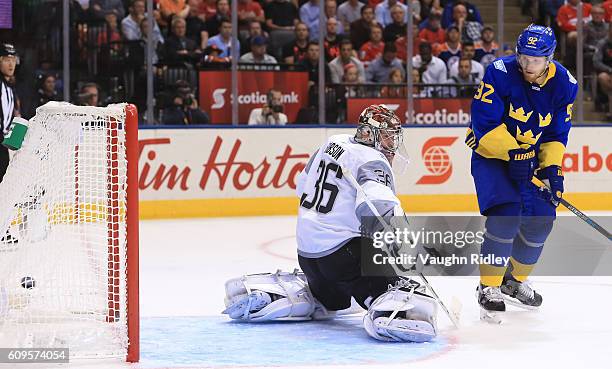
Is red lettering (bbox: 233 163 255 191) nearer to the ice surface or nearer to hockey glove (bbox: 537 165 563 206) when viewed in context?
the ice surface

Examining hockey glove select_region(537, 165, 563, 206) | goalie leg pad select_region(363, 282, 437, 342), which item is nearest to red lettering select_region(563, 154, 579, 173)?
hockey glove select_region(537, 165, 563, 206)

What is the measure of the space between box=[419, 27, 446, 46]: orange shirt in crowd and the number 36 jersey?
5591mm

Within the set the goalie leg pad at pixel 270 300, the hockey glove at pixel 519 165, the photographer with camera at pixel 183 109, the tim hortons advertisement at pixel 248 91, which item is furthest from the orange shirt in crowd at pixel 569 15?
the goalie leg pad at pixel 270 300

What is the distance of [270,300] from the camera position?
442 centimetres

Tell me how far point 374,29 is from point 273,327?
567cm

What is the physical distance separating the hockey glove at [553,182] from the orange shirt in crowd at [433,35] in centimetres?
503

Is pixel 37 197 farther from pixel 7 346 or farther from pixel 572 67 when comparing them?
pixel 572 67

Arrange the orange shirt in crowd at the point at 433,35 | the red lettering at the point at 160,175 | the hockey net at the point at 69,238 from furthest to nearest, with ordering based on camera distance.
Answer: the orange shirt in crowd at the point at 433,35
the red lettering at the point at 160,175
the hockey net at the point at 69,238

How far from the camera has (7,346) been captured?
374cm

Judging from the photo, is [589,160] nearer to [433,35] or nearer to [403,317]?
[433,35]

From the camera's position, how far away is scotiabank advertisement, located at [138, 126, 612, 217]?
28.8 ft

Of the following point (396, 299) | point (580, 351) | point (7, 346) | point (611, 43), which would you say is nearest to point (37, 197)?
point (7, 346)

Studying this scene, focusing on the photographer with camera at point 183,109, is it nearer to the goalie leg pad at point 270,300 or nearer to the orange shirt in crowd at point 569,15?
the orange shirt in crowd at point 569,15

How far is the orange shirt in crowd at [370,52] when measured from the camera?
31.2 ft
